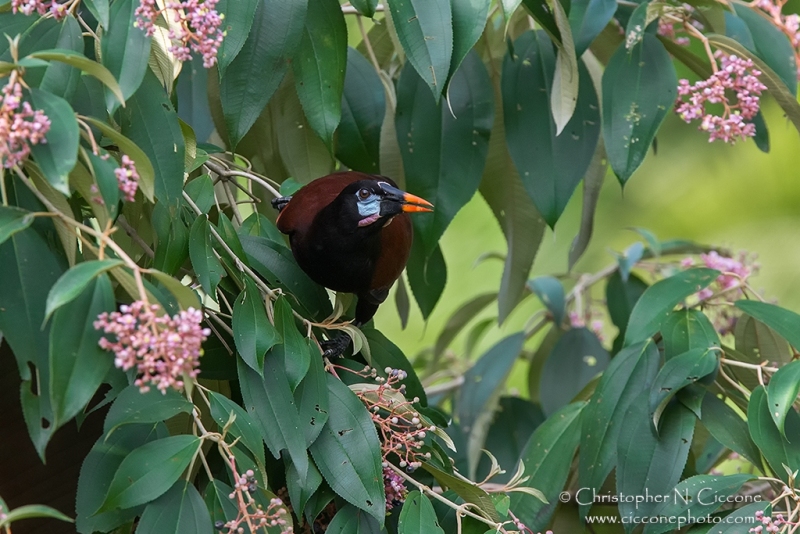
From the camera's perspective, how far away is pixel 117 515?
0.80 meters

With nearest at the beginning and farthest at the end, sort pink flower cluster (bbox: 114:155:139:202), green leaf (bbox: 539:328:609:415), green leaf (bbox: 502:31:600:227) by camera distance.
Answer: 1. pink flower cluster (bbox: 114:155:139:202)
2. green leaf (bbox: 502:31:600:227)
3. green leaf (bbox: 539:328:609:415)

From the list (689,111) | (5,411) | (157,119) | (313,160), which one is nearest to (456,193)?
(313,160)

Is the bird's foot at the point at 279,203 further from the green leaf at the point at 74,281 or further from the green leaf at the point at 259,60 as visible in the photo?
the green leaf at the point at 74,281

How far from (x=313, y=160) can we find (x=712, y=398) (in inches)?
27.3

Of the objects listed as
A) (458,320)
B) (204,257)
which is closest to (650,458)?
(204,257)

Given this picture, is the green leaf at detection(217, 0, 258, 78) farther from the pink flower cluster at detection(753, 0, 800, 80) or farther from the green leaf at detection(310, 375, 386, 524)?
the pink flower cluster at detection(753, 0, 800, 80)

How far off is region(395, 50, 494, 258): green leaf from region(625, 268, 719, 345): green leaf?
12.4 inches

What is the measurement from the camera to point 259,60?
43.6 inches

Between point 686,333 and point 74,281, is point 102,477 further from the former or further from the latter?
point 686,333

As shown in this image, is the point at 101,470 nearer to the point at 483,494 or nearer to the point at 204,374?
the point at 204,374

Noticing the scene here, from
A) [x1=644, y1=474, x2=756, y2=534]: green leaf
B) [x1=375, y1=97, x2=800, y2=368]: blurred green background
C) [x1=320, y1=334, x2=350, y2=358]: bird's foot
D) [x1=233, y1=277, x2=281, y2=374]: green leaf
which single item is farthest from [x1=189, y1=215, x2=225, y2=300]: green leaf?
[x1=375, y1=97, x2=800, y2=368]: blurred green background

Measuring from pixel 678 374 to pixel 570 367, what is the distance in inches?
31.9

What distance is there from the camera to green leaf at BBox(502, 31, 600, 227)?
1382mm

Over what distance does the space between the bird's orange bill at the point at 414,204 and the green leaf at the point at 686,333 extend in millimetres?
372
